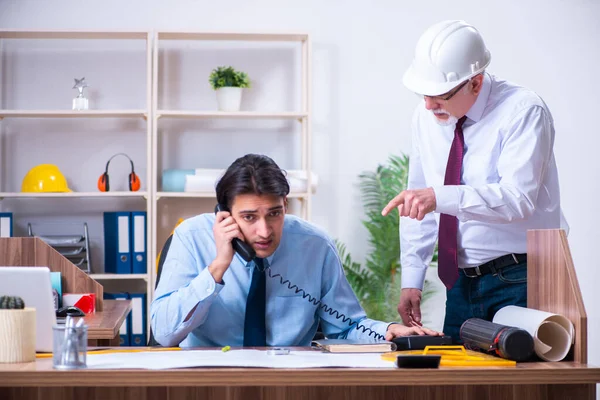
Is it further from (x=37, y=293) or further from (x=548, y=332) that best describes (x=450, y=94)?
(x=37, y=293)

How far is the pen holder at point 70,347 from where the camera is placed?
5.20 ft

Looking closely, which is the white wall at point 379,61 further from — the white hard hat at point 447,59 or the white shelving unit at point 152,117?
the white hard hat at point 447,59

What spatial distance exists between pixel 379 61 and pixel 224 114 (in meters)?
1.07

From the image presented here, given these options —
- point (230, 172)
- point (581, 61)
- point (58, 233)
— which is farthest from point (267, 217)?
point (581, 61)

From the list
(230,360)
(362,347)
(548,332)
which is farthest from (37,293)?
(548,332)

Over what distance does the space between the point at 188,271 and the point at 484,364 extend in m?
0.93

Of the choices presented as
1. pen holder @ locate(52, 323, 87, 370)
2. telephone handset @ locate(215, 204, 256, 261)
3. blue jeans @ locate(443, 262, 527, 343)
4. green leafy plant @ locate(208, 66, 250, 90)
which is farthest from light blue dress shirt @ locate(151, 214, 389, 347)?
green leafy plant @ locate(208, 66, 250, 90)

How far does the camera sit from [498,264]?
2418mm

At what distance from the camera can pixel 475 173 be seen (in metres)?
2.46

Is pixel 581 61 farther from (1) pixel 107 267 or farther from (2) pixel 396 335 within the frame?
(2) pixel 396 335

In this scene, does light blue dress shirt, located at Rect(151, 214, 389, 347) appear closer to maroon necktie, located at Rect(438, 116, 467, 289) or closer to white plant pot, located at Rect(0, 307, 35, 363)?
maroon necktie, located at Rect(438, 116, 467, 289)

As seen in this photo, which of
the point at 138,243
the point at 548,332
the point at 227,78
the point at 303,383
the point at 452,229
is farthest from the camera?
the point at 227,78

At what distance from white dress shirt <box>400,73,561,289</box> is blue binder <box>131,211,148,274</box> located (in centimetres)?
215

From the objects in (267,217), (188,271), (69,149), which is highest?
(69,149)
